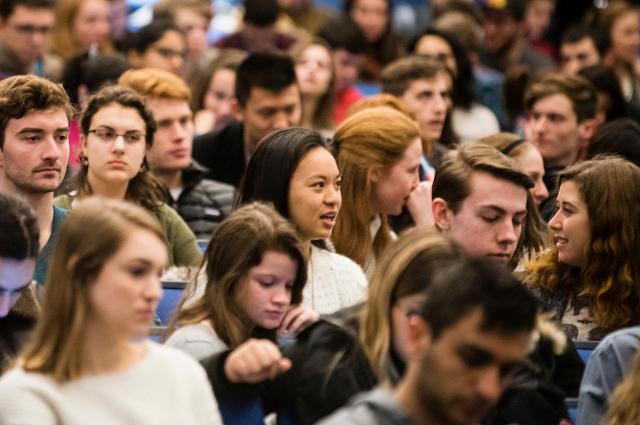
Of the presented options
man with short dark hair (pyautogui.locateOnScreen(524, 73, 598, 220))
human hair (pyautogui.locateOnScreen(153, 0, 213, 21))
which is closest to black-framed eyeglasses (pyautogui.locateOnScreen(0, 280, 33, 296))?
man with short dark hair (pyautogui.locateOnScreen(524, 73, 598, 220))

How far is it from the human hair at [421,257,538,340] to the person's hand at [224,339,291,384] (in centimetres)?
67

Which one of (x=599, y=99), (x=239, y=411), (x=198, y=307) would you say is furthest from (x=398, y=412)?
(x=599, y=99)

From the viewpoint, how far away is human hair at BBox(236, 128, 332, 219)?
199 inches

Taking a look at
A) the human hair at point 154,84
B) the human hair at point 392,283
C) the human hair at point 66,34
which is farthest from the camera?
the human hair at point 66,34

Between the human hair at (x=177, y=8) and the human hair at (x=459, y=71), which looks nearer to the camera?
the human hair at (x=459, y=71)

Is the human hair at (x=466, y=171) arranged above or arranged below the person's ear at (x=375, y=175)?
above

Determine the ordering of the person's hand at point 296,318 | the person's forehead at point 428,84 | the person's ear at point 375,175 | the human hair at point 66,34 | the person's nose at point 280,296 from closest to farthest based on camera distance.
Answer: the person's nose at point 280,296
the person's hand at point 296,318
the person's ear at point 375,175
the person's forehead at point 428,84
the human hair at point 66,34

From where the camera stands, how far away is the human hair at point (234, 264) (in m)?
4.07

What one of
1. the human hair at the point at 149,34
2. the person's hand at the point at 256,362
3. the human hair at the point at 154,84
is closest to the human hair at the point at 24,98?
the human hair at the point at 154,84

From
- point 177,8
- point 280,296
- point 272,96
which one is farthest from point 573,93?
point 280,296

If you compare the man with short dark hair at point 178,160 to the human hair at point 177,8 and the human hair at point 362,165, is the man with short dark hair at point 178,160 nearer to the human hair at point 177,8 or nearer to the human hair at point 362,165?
the human hair at point 362,165

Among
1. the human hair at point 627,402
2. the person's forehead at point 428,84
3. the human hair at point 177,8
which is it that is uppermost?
the human hair at point 177,8

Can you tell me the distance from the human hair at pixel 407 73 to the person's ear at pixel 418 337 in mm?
4925

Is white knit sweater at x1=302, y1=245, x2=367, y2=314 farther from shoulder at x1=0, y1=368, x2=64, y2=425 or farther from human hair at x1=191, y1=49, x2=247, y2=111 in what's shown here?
human hair at x1=191, y1=49, x2=247, y2=111
